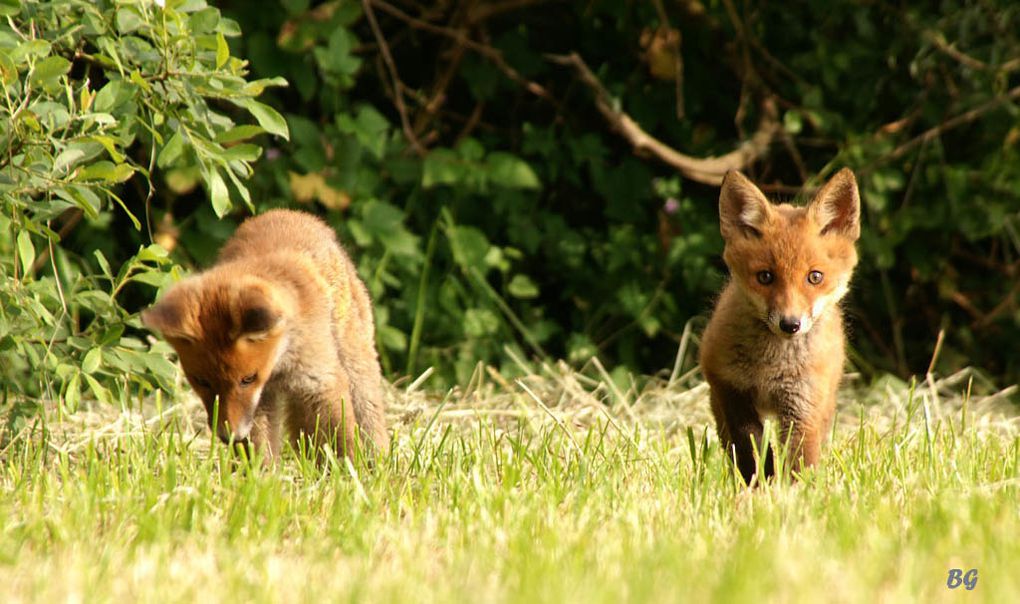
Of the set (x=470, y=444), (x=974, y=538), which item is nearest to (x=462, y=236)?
(x=470, y=444)

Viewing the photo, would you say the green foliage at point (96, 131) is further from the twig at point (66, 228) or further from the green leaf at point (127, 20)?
the twig at point (66, 228)

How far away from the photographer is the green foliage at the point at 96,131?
4398 mm

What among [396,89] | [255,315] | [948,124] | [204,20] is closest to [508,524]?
[255,315]

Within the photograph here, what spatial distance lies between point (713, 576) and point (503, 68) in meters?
4.74

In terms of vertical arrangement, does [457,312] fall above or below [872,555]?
below

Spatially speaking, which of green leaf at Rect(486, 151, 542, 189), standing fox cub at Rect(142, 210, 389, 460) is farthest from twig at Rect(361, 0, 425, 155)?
standing fox cub at Rect(142, 210, 389, 460)

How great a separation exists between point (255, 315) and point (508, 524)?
1.17 metres

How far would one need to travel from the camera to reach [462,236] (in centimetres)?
734

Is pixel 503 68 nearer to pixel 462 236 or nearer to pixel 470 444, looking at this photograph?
pixel 462 236

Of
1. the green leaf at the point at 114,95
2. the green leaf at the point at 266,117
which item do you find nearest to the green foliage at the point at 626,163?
the green leaf at the point at 266,117

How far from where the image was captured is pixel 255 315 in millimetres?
4402

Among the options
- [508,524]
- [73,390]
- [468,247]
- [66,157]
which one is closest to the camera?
[508,524]

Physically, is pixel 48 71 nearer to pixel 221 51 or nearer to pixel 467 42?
pixel 221 51

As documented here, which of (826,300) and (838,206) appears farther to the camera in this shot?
(838,206)
